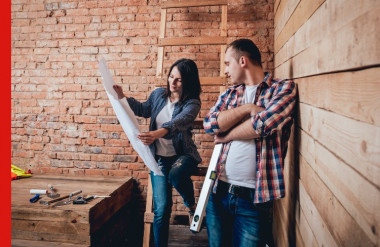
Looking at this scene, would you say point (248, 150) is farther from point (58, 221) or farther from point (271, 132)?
point (58, 221)

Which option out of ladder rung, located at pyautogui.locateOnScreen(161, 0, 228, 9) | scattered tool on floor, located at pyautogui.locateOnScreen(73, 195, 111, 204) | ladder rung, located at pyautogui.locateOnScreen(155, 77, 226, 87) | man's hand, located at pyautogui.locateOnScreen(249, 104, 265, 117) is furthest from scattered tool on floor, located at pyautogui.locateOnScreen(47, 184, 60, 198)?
ladder rung, located at pyautogui.locateOnScreen(161, 0, 228, 9)

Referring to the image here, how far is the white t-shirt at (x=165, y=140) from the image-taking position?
1.79 m

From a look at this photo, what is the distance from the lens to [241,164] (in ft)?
4.12

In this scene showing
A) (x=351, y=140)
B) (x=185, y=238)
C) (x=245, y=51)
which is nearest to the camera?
(x=351, y=140)

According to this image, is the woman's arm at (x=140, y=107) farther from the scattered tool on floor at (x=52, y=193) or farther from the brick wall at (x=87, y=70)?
the scattered tool on floor at (x=52, y=193)

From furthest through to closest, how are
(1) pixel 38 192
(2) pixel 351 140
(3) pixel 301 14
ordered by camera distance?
1. (1) pixel 38 192
2. (3) pixel 301 14
3. (2) pixel 351 140

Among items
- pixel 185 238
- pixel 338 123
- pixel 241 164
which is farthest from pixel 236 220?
pixel 185 238

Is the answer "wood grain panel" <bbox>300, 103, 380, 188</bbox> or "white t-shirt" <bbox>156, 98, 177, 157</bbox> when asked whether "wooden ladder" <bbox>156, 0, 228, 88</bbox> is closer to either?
"white t-shirt" <bbox>156, 98, 177, 157</bbox>

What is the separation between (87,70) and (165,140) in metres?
1.56

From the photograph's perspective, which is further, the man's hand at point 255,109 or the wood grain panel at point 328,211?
the man's hand at point 255,109

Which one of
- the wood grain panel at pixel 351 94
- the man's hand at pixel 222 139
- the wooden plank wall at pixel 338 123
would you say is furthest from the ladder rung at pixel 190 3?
the wood grain panel at pixel 351 94

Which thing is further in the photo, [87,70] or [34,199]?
[87,70]

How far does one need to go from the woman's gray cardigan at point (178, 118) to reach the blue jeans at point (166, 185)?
2.8 inches

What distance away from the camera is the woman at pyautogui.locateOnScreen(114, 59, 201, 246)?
68.3 inches
